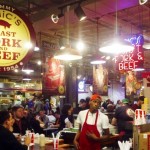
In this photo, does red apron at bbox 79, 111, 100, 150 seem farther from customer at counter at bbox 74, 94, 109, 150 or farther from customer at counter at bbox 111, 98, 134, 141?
customer at counter at bbox 111, 98, 134, 141

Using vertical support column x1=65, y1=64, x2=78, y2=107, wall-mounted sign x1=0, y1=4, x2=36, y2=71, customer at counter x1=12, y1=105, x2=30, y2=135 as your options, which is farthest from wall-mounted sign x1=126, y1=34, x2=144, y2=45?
vertical support column x1=65, y1=64, x2=78, y2=107

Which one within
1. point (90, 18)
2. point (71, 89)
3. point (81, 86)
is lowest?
point (71, 89)

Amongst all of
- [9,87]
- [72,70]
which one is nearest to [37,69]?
[9,87]

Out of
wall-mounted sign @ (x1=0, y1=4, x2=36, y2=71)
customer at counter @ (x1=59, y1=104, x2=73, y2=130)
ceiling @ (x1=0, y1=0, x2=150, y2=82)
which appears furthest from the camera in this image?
customer at counter @ (x1=59, y1=104, x2=73, y2=130)

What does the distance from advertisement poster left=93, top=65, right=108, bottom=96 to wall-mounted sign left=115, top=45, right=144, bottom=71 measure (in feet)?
6.94

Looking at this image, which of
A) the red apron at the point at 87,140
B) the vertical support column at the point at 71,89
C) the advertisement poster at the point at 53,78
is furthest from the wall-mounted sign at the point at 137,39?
the vertical support column at the point at 71,89

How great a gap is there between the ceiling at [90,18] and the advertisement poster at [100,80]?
160cm

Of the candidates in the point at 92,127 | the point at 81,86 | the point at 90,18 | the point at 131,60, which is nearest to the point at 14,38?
the point at 92,127

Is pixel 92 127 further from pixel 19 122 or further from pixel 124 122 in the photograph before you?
pixel 124 122

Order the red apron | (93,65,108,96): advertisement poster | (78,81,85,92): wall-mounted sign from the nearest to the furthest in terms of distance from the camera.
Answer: the red apron → (93,65,108,96): advertisement poster → (78,81,85,92): wall-mounted sign

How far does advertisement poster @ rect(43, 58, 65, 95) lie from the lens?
10235mm

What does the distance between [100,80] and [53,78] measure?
8.28 feet

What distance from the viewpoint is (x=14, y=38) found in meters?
5.16

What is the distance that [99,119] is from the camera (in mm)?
5195
